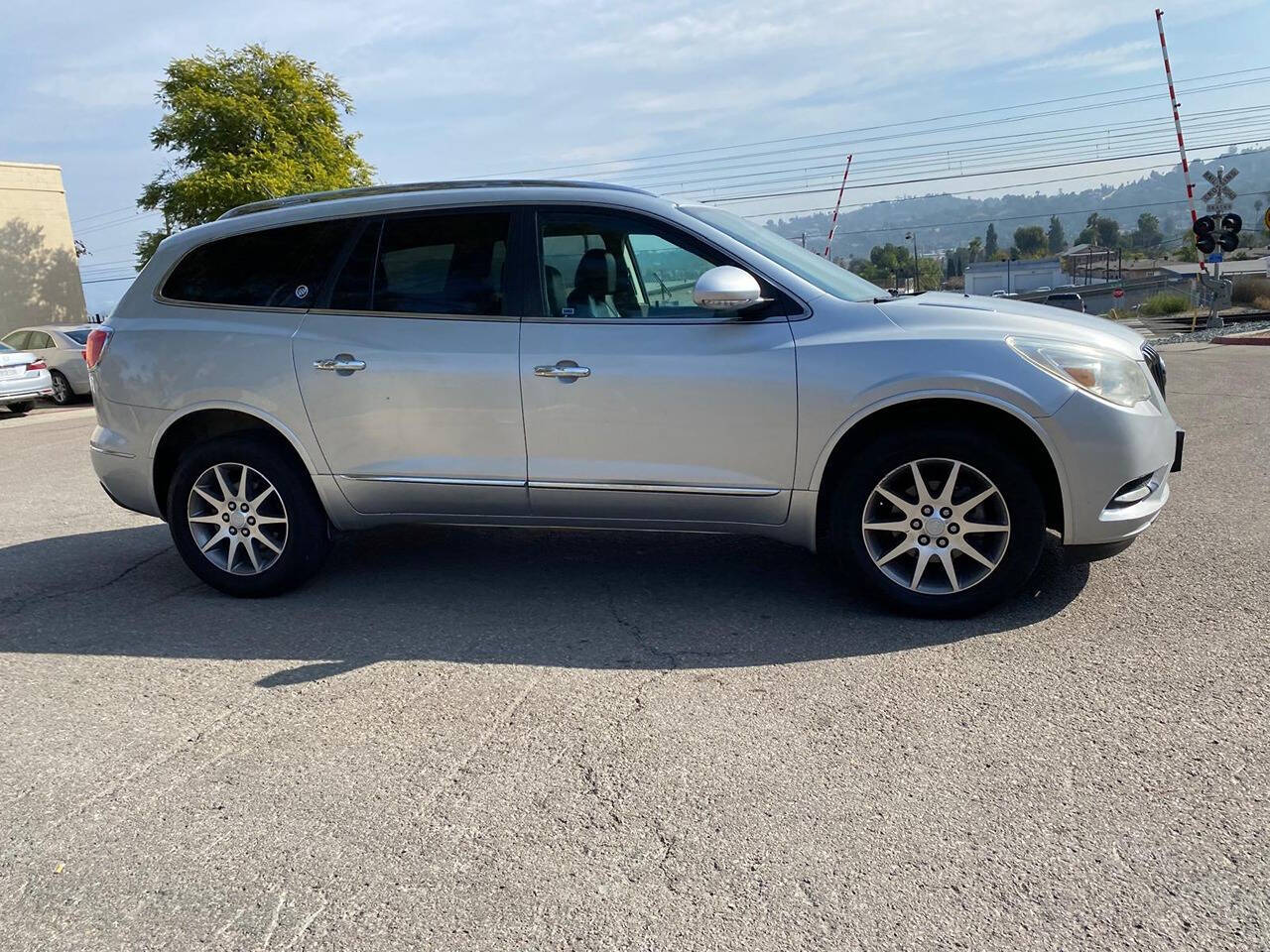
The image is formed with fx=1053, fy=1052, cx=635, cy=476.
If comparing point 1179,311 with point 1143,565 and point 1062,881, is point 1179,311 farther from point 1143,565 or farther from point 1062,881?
point 1062,881

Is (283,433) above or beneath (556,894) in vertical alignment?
above

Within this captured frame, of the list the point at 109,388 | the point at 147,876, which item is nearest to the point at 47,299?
the point at 109,388

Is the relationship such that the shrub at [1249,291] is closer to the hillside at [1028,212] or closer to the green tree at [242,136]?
the hillside at [1028,212]

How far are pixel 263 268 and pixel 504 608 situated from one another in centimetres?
202

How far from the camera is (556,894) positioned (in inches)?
102

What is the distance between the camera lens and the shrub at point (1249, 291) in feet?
113

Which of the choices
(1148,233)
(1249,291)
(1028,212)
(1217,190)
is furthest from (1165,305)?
(1028,212)

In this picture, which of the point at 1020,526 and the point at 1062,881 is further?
the point at 1020,526

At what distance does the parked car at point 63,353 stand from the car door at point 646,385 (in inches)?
665

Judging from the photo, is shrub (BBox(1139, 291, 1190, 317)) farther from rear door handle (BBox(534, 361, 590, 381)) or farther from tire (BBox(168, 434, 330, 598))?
tire (BBox(168, 434, 330, 598))

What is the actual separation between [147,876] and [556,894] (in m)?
1.10

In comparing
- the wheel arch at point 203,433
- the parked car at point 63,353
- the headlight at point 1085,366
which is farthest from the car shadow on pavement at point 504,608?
the parked car at point 63,353

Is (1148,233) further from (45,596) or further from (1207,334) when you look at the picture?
(45,596)

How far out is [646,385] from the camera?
4441mm
